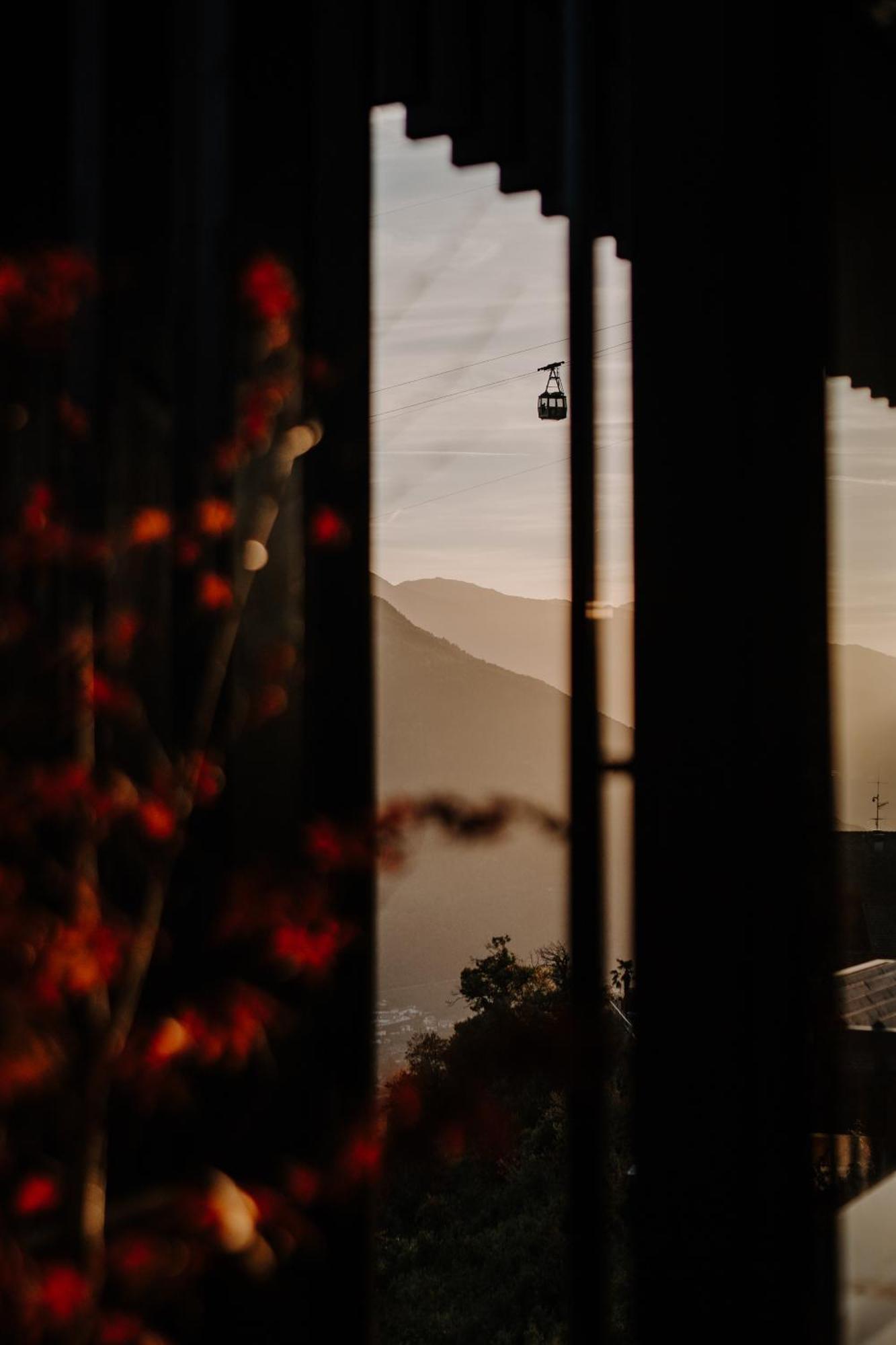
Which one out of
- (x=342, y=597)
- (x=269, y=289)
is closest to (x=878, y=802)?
(x=342, y=597)

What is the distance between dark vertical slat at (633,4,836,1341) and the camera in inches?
60.7

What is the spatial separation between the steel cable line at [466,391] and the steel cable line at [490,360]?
0.03 m

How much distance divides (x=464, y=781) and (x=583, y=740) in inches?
24.9

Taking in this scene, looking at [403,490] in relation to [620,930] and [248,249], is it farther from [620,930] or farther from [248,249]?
[620,930]

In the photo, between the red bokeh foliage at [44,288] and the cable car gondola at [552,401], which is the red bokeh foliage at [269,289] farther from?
the cable car gondola at [552,401]

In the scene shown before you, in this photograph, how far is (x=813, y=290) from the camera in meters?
1.71

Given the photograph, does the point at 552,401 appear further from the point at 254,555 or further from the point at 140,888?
the point at 140,888

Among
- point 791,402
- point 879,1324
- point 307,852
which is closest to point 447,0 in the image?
point 791,402

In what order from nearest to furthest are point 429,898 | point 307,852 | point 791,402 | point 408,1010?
point 307,852
point 791,402
point 429,898
point 408,1010

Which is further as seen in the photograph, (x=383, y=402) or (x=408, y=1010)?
(x=408, y=1010)

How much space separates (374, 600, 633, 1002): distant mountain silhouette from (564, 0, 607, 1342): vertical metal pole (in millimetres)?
33

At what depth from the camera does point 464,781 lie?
Answer: 2.27m

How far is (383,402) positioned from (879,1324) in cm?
219

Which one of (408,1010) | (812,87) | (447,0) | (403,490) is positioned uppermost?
(447,0)
